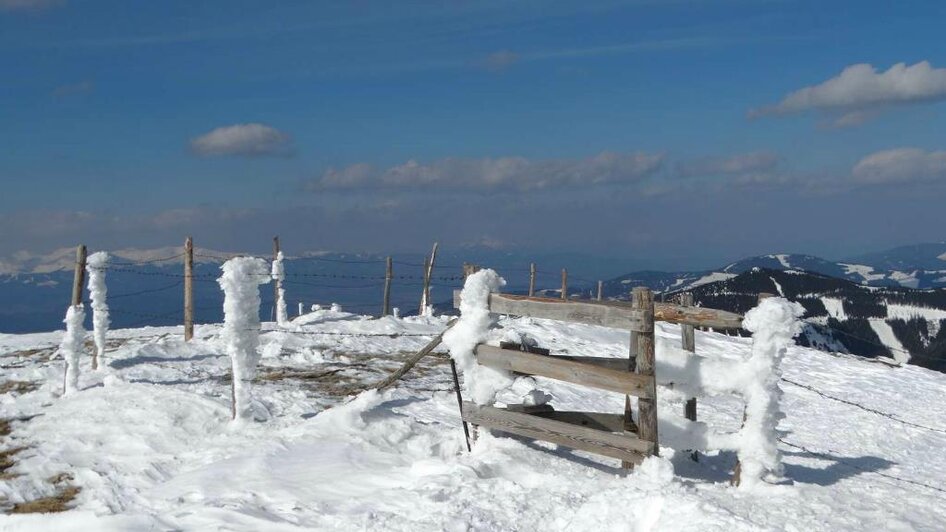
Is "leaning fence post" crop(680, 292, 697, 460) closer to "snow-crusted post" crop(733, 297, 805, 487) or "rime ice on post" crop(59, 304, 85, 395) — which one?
Answer: "snow-crusted post" crop(733, 297, 805, 487)

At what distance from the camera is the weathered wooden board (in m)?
9.23

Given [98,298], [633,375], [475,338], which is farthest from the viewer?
[98,298]

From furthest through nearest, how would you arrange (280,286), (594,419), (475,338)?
(280,286) < (594,419) < (475,338)

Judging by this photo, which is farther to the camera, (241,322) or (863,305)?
(863,305)

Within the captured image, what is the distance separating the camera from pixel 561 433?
32.0 feet

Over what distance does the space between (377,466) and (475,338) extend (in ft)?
7.12

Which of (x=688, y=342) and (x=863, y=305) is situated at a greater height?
(x=688, y=342)

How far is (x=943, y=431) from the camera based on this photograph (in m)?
18.9

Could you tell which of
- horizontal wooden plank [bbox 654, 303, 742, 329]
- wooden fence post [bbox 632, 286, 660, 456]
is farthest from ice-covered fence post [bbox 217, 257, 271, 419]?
horizontal wooden plank [bbox 654, 303, 742, 329]

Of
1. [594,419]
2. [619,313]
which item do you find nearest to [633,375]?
[619,313]

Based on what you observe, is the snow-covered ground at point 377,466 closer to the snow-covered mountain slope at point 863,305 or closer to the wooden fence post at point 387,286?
the wooden fence post at point 387,286

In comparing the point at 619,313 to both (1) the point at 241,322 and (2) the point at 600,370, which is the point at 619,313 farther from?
(1) the point at 241,322

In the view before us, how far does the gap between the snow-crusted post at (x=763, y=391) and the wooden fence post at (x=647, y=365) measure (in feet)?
3.63

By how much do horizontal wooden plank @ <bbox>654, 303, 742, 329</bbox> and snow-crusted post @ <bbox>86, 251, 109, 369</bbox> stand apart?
1444 centimetres
